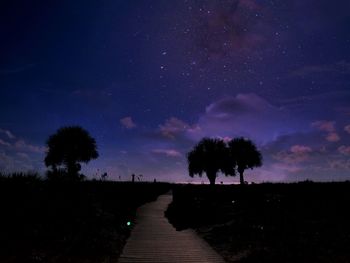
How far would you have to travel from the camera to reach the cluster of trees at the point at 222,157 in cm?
7588

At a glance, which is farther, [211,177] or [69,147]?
[211,177]

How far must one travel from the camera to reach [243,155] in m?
79.6

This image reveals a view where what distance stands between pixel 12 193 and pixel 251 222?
1504cm

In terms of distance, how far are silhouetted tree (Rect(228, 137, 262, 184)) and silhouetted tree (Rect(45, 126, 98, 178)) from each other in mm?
34243

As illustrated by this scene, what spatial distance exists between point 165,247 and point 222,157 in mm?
60879

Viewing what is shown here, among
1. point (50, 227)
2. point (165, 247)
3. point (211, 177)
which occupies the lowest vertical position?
point (165, 247)

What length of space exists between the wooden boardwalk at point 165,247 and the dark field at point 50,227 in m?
0.71

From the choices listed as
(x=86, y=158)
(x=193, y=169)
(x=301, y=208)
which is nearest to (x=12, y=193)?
(x=301, y=208)

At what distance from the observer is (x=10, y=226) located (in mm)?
12008

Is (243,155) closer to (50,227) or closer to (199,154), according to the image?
(199,154)

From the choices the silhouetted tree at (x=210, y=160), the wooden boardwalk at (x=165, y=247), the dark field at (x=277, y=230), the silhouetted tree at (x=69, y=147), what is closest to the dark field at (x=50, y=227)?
the wooden boardwalk at (x=165, y=247)

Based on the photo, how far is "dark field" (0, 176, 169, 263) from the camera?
11.2m

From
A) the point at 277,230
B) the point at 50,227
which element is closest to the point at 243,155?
the point at 277,230

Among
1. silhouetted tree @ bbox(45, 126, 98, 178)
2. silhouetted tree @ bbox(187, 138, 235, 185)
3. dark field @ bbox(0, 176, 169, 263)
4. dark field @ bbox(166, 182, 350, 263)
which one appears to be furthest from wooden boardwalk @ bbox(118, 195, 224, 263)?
silhouetted tree @ bbox(187, 138, 235, 185)
